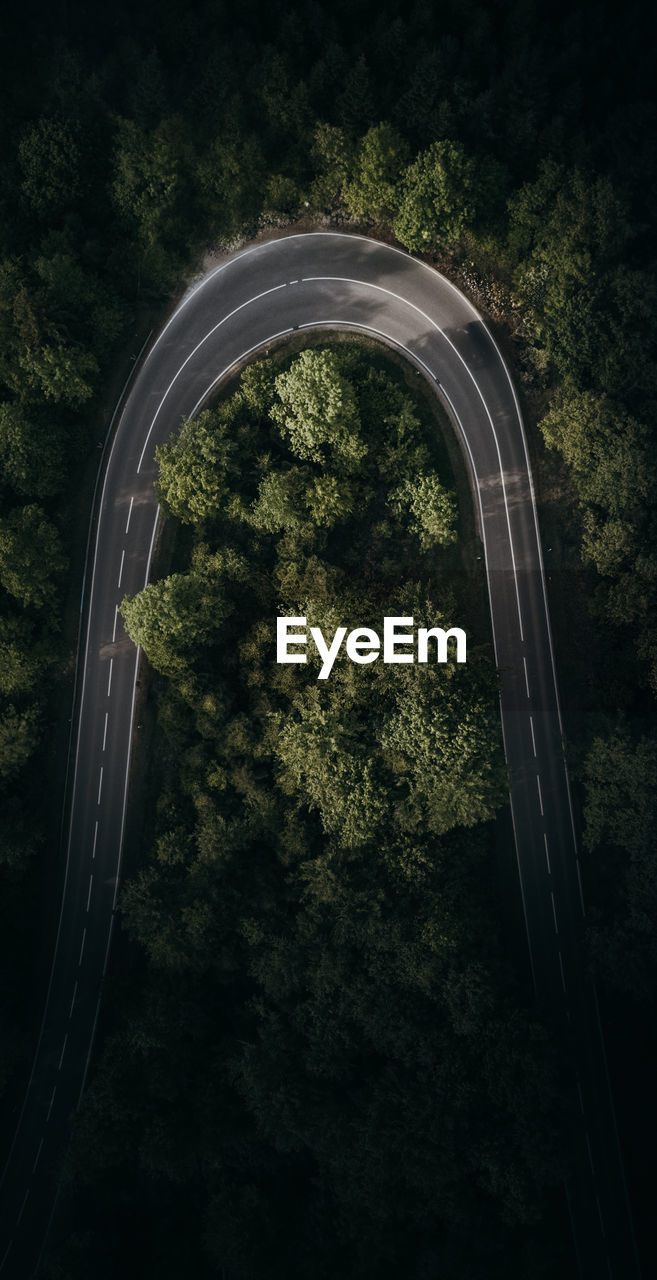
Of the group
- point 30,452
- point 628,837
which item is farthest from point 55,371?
point 628,837

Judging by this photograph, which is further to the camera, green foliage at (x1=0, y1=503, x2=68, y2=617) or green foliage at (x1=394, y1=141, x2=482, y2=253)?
green foliage at (x1=0, y1=503, x2=68, y2=617)

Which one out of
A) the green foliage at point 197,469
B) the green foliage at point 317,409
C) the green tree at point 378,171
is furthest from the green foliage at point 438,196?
the green foliage at point 197,469

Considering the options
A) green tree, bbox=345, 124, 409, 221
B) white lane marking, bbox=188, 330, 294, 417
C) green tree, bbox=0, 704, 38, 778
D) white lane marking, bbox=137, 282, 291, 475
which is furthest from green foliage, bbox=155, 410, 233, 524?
green tree, bbox=345, 124, 409, 221

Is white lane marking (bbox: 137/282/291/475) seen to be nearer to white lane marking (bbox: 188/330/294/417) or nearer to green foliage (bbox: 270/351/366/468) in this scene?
white lane marking (bbox: 188/330/294/417)

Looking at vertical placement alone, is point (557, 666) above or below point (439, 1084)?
above

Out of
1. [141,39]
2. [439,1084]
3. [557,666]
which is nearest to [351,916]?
[439,1084]

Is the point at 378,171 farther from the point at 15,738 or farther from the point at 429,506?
the point at 15,738

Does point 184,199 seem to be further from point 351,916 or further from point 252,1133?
point 252,1133
